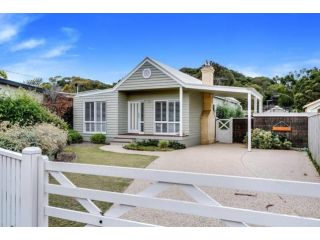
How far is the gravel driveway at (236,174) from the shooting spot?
4.24 m

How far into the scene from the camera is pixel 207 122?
15.9m

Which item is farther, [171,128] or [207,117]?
[207,117]

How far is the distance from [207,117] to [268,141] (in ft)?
Answer: 12.0

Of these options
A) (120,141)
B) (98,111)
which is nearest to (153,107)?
(120,141)

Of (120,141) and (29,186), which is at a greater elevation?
(29,186)

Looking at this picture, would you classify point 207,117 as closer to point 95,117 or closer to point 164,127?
point 164,127

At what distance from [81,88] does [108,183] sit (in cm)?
2714

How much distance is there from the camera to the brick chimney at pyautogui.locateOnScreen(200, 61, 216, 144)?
1590cm

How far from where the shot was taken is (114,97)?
15.8 meters

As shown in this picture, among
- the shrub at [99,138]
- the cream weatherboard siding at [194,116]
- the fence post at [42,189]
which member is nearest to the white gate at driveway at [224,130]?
the cream weatherboard siding at [194,116]

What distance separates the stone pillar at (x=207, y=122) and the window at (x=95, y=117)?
5403 mm

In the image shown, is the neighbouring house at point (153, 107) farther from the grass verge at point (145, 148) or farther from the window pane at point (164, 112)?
the grass verge at point (145, 148)
